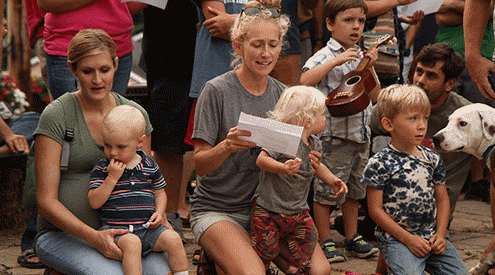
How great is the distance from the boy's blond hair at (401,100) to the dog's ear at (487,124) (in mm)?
401

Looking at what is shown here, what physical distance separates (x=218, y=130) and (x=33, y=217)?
148cm

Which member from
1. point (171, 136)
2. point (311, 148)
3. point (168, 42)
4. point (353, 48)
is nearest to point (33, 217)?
point (171, 136)

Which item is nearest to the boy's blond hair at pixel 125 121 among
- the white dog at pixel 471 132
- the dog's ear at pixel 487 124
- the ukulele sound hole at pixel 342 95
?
the ukulele sound hole at pixel 342 95

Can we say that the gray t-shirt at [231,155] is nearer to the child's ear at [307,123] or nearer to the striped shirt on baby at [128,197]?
the child's ear at [307,123]

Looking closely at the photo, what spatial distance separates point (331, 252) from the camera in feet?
16.4

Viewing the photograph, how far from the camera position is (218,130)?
399cm

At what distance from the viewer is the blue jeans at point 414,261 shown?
4.07 meters

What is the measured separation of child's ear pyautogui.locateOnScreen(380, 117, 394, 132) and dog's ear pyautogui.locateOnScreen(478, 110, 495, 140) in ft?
1.82

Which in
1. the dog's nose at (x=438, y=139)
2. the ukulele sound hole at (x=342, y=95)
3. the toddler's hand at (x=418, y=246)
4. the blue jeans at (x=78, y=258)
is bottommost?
the toddler's hand at (x=418, y=246)

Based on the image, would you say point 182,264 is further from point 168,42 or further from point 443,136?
point 168,42

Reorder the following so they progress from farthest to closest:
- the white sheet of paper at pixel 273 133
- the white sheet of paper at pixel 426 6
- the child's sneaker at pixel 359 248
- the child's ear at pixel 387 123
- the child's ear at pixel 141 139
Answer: the white sheet of paper at pixel 426 6, the child's sneaker at pixel 359 248, the child's ear at pixel 387 123, the child's ear at pixel 141 139, the white sheet of paper at pixel 273 133

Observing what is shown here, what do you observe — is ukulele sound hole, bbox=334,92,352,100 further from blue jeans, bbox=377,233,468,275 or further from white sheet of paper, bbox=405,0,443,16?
white sheet of paper, bbox=405,0,443,16

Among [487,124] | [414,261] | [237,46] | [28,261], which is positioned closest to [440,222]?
[414,261]

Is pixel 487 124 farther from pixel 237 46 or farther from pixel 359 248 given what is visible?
pixel 237 46
